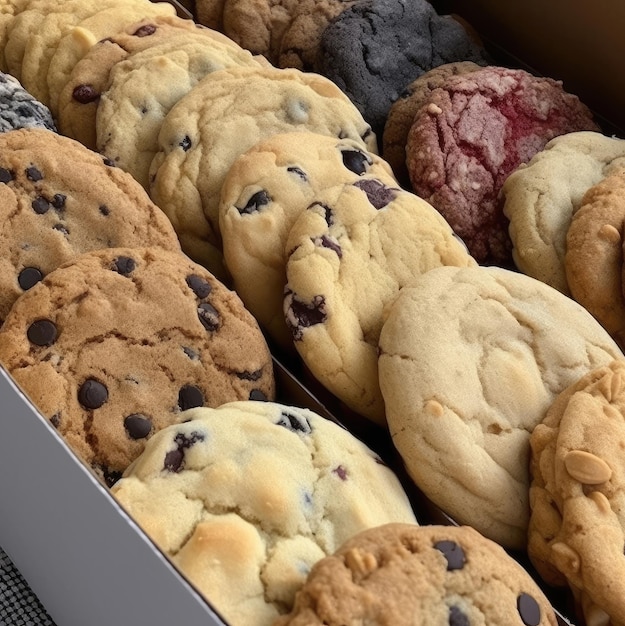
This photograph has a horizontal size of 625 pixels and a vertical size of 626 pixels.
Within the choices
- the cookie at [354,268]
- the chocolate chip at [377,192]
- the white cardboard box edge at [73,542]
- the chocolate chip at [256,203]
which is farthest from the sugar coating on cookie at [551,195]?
the white cardboard box edge at [73,542]

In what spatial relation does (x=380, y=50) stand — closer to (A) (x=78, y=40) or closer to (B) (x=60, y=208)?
(A) (x=78, y=40)

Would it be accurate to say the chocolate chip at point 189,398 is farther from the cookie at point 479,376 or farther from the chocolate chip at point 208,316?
the cookie at point 479,376

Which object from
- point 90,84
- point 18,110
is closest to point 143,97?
point 90,84

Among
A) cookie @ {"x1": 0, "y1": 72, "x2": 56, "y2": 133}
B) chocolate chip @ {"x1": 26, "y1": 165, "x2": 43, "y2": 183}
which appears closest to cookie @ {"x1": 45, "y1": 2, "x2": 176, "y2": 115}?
cookie @ {"x1": 0, "y1": 72, "x2": 56, "y2": 133}

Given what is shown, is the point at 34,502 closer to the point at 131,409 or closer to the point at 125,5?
the point at 131,409

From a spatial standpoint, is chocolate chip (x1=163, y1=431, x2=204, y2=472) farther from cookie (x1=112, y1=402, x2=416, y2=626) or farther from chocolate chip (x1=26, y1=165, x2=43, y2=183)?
chocolate chip (x1=26, y1=165, x2=43, y2=183)

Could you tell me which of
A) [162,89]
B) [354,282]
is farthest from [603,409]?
[162,89]

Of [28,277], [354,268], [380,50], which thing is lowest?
[28,277]

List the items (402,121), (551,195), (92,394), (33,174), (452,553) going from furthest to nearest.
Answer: (402,121)
(551,195)
(33,174)
(92,394)
(452,553)
